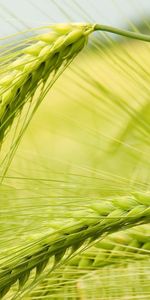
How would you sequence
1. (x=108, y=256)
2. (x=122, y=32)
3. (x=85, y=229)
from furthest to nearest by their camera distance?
Answer: 1. (x=108, y=256)
2. (x=122, y=32)
3. (x=85, y=229)

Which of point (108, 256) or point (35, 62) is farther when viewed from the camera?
point (108, 256)

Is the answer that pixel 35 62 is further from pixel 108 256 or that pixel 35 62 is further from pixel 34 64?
pixel 108 256

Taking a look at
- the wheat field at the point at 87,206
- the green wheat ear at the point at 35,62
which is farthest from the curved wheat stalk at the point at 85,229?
the green wheat ear at the point at 35,62

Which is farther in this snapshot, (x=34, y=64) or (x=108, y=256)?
(x=108, y=256)

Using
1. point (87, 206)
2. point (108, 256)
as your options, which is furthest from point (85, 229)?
point (108, 256)

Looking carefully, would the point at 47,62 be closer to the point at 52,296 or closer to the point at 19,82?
the point at 19,82

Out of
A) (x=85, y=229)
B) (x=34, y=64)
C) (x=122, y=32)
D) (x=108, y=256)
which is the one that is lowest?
(x=108, y=256)

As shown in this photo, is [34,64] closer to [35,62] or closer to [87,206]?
[35,62]

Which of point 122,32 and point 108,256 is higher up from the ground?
point 122,32

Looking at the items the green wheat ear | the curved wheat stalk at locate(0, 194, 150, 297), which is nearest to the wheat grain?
the green wheat ear

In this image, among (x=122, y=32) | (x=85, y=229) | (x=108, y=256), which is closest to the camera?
(x=85, y=229)
